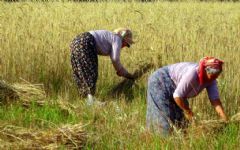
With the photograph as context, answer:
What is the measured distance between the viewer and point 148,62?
21.3 feet

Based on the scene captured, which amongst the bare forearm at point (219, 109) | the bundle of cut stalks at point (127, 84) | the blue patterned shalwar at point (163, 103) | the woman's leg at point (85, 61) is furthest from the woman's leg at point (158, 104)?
the woman's leg at point (85, 61)

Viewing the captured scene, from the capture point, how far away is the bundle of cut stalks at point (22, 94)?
5.52m

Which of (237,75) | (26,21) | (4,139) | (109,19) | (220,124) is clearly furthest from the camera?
(109,19)

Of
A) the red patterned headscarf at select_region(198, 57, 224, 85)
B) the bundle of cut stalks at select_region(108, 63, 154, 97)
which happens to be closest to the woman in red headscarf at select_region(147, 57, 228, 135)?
the red patterned headscarf at select_region(198, 57, 224, 85)

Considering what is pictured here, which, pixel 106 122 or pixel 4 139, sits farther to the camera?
pixel 106 122

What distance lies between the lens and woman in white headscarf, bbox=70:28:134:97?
240 inches

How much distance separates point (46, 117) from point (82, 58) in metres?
1.41

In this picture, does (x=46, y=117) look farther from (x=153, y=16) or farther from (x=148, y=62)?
(x=153, y=16)

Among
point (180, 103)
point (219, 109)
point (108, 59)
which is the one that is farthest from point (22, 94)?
point (219, 109)

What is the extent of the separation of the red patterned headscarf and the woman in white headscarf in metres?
1.72

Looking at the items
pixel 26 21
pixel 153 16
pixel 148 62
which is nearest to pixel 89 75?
pixel 148 62

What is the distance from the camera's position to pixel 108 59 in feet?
23.3

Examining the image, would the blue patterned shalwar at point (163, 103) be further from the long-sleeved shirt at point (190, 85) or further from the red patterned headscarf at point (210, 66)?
the red patterned headscarf at point (210, 66)

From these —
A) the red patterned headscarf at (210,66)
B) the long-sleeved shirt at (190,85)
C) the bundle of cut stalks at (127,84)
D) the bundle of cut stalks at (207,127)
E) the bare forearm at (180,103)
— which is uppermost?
the red patterned headscarf at (210,66)
